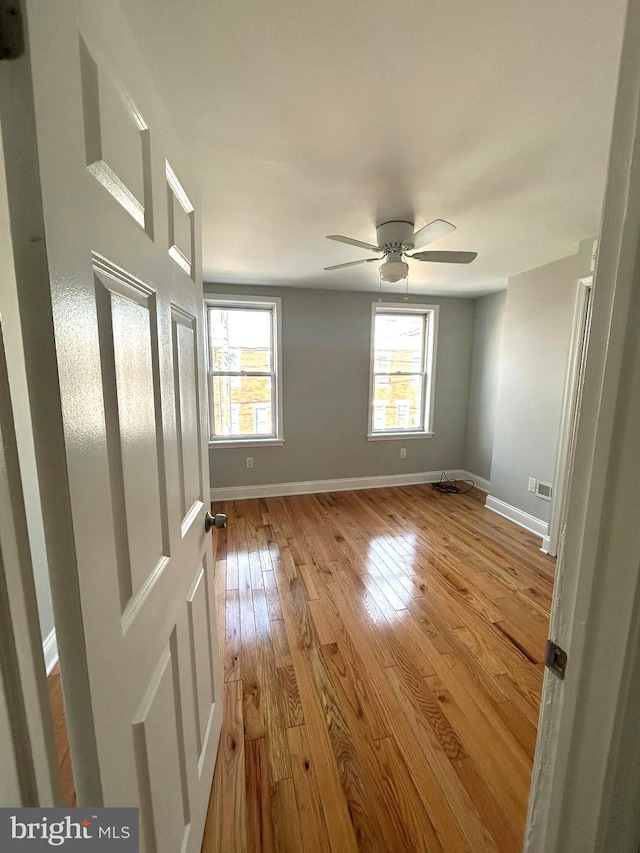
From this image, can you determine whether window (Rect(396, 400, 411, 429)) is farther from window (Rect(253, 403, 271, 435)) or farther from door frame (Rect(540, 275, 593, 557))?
door frame (Rect(540, 275, 593, 557))

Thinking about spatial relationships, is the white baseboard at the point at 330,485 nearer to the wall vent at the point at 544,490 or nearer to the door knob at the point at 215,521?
the wall vent at the point at 544,490

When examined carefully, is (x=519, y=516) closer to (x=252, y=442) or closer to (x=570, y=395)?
(x=570, y=395)

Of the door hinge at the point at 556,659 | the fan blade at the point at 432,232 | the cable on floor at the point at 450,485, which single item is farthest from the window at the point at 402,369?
the door hinge at the point at 556,659

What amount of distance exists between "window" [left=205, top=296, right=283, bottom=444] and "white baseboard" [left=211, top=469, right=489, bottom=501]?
55 cm

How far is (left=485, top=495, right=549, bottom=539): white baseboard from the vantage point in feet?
9.69

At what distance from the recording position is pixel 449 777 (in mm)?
1182

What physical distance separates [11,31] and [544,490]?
3.59 meters

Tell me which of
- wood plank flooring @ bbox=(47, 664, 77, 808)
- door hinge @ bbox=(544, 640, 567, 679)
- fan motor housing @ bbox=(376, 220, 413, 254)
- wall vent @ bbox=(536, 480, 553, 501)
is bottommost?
wall vent @ bbox=(536, 480, 553, 501)

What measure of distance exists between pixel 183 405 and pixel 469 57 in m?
1.35

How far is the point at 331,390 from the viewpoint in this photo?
3.92 metres

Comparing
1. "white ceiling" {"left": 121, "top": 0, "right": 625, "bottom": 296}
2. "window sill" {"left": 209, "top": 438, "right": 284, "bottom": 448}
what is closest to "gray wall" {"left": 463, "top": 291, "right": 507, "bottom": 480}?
"white ceiling" {"left": 121, "top": 0, "right": 625, "bottom": 296}

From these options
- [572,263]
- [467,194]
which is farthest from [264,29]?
[572,263]

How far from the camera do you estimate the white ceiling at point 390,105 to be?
909mm

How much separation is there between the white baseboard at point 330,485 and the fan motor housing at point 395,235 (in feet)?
8.76
